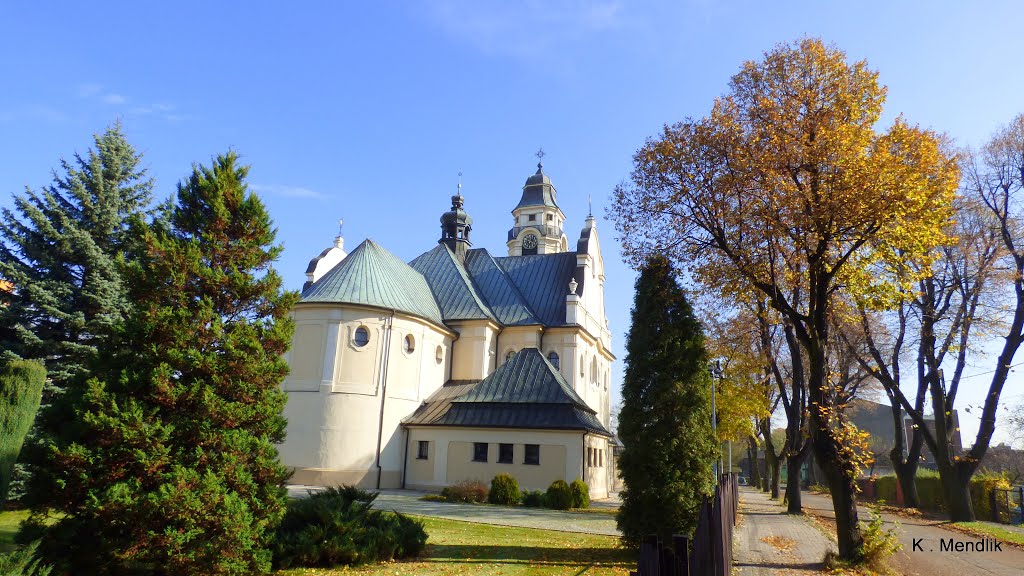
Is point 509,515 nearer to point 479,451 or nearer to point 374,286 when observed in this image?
point 479,451

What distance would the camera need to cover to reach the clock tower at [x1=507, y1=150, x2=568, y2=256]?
2174 inches

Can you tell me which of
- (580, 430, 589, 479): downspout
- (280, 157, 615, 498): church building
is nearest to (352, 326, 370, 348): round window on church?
(280, 157, 615, 498): church building

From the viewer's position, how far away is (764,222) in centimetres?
1291

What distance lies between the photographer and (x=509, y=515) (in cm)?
2044

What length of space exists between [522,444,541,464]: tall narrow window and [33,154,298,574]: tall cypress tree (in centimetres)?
1824

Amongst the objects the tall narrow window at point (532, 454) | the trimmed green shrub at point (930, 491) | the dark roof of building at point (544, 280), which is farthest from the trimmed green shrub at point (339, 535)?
the trimmed green shrub at point (930, 491)

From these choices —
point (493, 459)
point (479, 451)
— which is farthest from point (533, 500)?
point (479, 451)

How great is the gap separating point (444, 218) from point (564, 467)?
2496 centimetres

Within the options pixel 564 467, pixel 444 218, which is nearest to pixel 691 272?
pixel 564 467

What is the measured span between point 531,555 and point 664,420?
Answer: 397 cm

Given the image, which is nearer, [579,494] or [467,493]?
[579,494]

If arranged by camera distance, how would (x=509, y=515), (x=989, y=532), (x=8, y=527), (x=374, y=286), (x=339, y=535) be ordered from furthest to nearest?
(x=374, y=286) → (x=509, y=515) → (x=989, y=532) → (x=8, y=527) → (x=339, y=535)

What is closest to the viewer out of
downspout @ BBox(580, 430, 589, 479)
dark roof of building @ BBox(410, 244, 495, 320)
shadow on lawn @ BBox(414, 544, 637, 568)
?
shadow on lawn @ BBox(414, 544, 637, 568)

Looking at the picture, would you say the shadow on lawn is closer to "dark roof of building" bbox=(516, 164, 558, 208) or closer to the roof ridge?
the roof ridge
